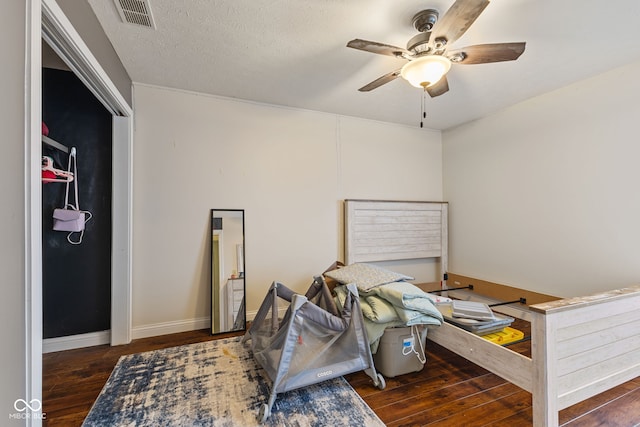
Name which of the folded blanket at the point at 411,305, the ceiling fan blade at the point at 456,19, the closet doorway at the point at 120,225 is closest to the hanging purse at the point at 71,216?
the closet doorway at the point at 120,225

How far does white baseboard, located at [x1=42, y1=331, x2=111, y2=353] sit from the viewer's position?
234cm

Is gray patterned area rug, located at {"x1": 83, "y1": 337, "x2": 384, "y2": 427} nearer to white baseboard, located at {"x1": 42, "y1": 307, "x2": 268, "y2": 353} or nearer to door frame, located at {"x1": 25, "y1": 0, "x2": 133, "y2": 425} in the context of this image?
white baseboard, located at {"x1": 42, "y1": 307, "x2": 268, "y2": 353}

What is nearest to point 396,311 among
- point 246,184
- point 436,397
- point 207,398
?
point 436,397

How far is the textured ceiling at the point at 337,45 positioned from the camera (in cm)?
165

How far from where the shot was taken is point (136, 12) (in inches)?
66.1

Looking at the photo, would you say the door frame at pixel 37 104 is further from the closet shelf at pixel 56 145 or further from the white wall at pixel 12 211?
the closet shelf at pixel 56 145

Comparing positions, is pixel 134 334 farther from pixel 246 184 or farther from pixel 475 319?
pixel 475 319

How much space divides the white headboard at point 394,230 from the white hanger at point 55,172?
2641 millimetres

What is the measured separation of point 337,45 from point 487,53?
0.99 m

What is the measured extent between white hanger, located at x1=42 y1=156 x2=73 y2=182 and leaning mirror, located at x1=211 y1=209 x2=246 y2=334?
116 centimetres

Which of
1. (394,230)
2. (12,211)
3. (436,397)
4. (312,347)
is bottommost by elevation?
(436,397)

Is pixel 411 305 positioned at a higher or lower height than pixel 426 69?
lower

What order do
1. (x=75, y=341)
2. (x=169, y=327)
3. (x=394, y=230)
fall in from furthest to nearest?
(x=394, y=230)
(x=169, y=327)
(x=75, y=341)

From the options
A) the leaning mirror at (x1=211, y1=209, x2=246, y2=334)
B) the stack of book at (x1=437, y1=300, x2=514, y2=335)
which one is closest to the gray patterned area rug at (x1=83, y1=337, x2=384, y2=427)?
the leaning mirror at (x1=211, y1=209, x2=246, y2=334)
